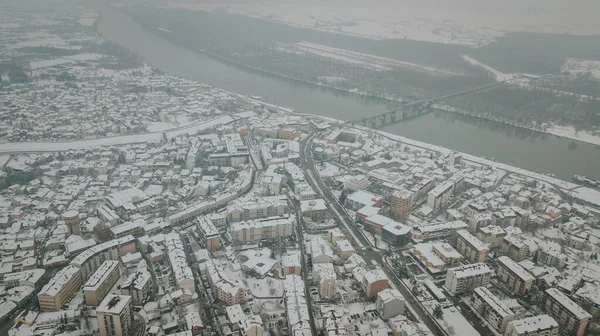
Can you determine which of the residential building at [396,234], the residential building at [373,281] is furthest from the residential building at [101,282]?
the residential building at [396,234]

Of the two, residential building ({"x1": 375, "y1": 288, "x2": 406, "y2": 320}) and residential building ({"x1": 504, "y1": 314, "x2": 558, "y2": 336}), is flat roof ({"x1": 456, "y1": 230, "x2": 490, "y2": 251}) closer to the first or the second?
residential building ({"x1": 504, "y1": 314, "x2": 558, "y2": 336})

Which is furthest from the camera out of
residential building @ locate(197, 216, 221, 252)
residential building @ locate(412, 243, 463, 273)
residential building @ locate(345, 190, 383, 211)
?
residential building @ locate(345, 190, 383, 211)

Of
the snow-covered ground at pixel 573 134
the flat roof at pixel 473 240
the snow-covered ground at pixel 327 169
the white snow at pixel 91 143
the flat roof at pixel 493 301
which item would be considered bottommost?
the snow-covered ground at pixel 327 169

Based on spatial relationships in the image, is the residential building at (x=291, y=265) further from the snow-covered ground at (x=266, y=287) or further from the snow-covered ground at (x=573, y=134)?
the snow-covered ground at (x=573, y=134)

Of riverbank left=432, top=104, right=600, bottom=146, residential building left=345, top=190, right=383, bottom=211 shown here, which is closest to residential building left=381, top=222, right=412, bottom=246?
residential building left=345, top=190, right=383, bottom=211

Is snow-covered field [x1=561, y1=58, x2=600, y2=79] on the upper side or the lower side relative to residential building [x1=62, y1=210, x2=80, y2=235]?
upper

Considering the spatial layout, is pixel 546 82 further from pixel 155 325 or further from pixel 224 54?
pixel 155 325

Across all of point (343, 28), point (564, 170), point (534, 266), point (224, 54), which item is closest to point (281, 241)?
point (534, 266)
